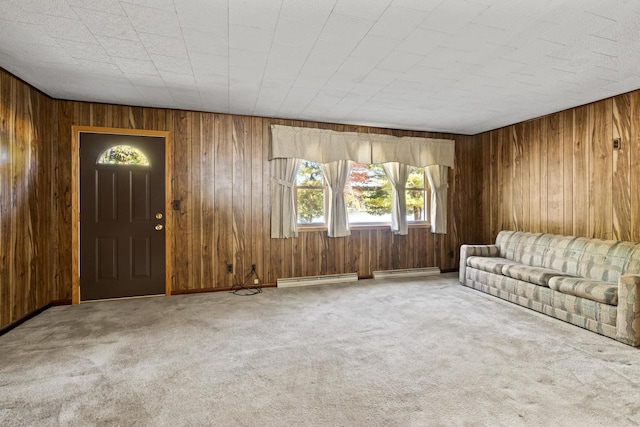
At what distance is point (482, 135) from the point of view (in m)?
6.03

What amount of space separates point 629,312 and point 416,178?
354cm

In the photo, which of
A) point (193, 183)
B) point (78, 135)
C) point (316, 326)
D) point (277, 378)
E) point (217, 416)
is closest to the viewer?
point (217, 416)

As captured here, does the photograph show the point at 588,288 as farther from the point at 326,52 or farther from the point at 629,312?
the point at 326,52

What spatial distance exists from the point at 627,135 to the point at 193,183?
18.2 feet

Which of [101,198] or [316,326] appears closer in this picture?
[316,326]

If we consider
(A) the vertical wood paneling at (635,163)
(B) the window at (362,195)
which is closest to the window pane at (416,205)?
(B) the window at (362,195)

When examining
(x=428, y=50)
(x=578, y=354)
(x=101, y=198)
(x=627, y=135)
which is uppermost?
(x=428, y=50)

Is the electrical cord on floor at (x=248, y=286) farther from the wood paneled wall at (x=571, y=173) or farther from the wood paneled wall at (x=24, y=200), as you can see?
the wood paneled wall at (x=571, y=173)

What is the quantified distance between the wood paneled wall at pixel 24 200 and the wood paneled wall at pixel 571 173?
262 inches

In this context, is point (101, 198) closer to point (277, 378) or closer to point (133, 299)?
point (133, 299)

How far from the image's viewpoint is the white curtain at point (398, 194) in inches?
220

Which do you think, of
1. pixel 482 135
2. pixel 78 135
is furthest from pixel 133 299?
pixel 482 135

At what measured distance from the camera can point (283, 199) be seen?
4996 mm

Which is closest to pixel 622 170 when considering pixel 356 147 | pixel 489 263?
pixel 489 263
